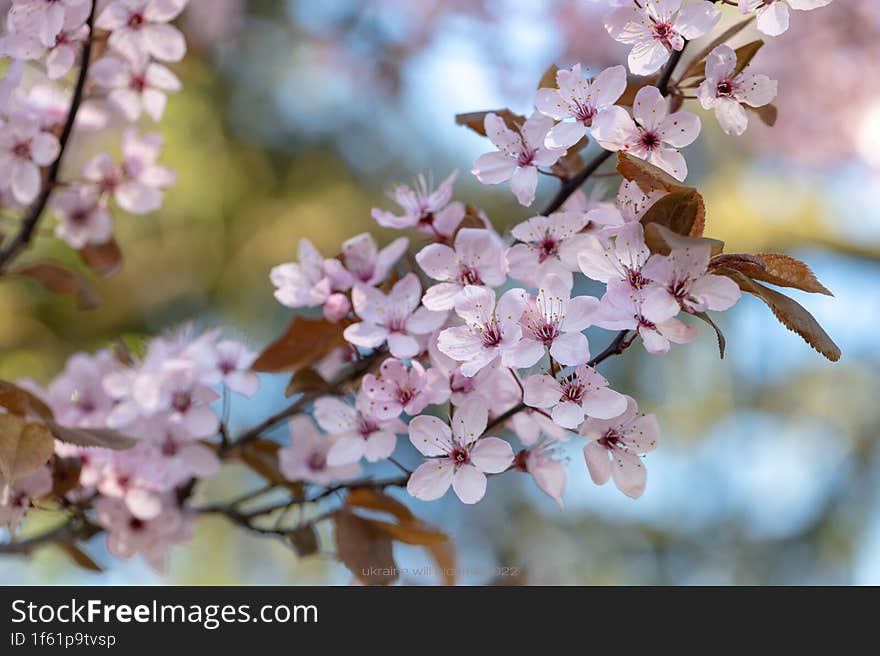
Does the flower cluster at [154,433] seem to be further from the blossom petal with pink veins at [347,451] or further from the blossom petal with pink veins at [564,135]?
the blossom petal with pink veins at [564,135]

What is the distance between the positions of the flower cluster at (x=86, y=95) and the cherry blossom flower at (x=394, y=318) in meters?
0.34

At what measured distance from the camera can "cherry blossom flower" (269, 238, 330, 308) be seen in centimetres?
83

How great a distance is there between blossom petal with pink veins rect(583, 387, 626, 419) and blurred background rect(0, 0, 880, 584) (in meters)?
1.72

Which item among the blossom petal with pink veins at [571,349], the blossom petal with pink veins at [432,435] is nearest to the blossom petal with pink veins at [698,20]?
the blossom petal with pink veins at [571,349]

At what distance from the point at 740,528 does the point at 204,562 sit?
1.44 m

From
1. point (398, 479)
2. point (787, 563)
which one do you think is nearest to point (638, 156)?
point (398, 479)

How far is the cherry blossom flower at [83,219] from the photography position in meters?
1.05

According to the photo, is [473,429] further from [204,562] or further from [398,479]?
[204,562]

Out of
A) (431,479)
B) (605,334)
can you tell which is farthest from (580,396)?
(605,334)

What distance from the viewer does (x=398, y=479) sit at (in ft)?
2.73

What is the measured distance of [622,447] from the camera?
73cm

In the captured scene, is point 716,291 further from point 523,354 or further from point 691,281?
point 523,354

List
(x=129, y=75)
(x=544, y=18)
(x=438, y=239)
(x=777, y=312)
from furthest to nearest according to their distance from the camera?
(x=544, y=18), (x=129, y=75), (x=438, y=239), (x=777, y=312)

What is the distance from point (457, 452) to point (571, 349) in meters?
0.12
